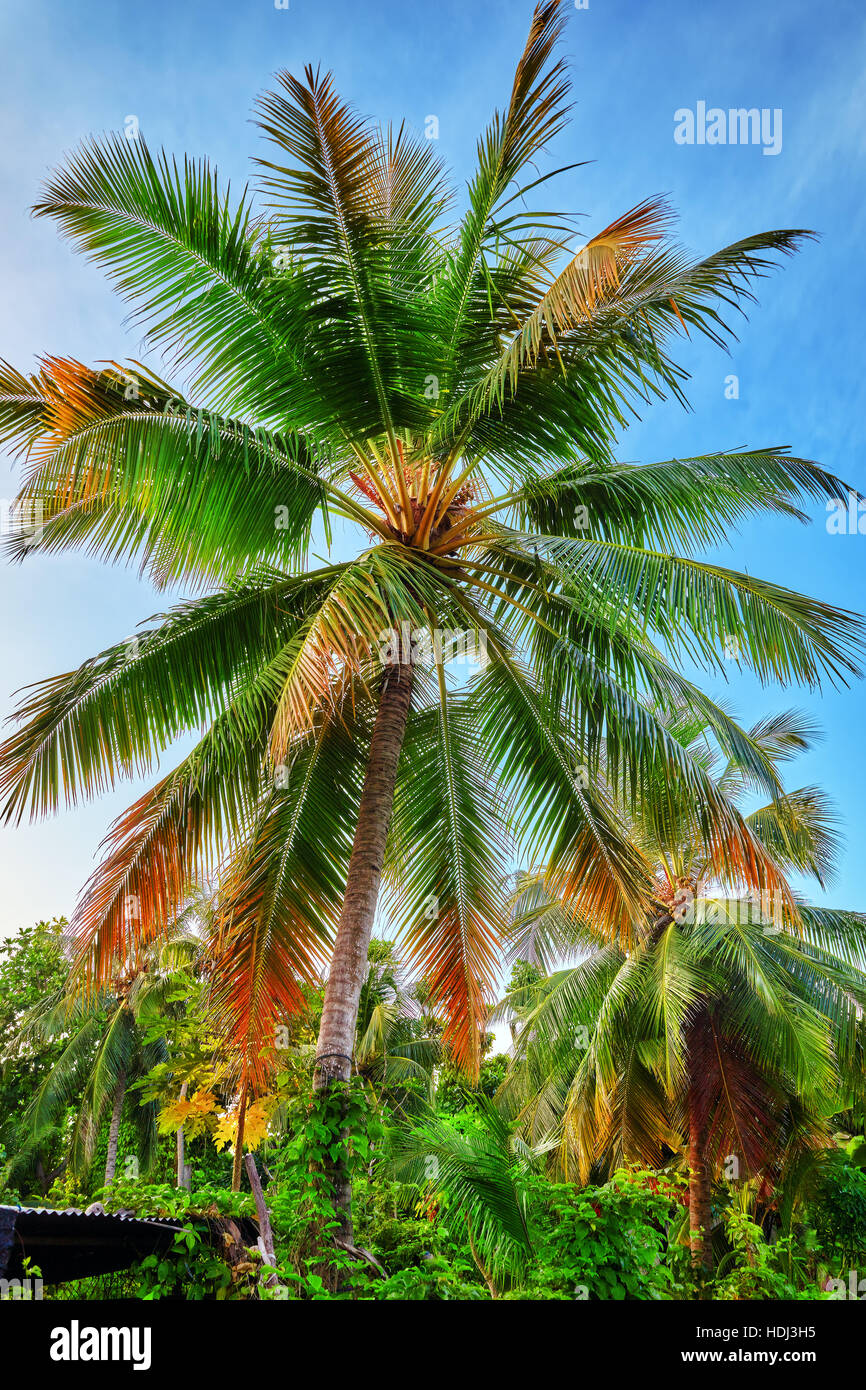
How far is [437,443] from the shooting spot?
6.91 m

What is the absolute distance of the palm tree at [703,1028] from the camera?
1173 centimetres

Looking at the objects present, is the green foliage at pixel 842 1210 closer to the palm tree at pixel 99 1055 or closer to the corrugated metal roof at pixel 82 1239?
the corrugated metal roof at pixel 82 1239

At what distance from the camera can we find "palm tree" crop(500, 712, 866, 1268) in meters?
11.7

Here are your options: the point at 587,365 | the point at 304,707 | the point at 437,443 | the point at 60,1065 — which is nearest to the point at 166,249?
the point at 437,443

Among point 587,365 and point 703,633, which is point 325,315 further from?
point 703,633

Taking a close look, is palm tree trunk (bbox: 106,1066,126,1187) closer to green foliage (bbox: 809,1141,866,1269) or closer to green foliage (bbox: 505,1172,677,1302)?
green foliage (bbox: 809,1141,866,1269)

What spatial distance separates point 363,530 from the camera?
7.43 m

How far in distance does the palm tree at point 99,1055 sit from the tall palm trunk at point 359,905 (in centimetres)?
1523

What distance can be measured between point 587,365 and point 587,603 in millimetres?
1699

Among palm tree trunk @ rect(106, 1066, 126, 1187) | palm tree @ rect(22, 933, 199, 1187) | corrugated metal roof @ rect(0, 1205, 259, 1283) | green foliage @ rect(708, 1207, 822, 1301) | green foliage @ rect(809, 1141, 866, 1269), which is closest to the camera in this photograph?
green foliage @ rect(708, 1207, 822, 1301)

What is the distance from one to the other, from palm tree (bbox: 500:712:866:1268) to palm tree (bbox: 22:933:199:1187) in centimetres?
1018

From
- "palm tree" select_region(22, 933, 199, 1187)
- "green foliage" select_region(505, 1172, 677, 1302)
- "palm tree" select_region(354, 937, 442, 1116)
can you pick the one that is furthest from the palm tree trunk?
"green foliage" select_region(505, 1172, 677, 1302)

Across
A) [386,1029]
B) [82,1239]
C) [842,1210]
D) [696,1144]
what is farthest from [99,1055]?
[842,1210]
